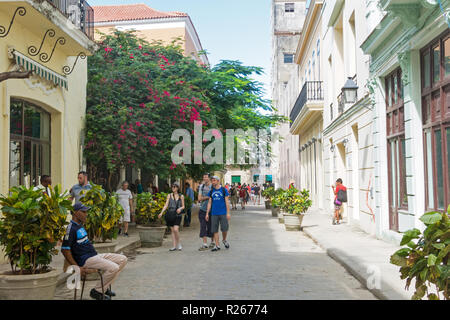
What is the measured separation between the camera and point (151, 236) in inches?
462

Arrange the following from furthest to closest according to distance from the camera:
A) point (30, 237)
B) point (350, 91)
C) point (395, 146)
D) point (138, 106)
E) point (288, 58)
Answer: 1. point (288, 58)
2. point (138, 106)
3. point (350, 91)
4. point (395, 146)
5. point (30, 237)

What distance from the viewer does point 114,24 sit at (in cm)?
2977

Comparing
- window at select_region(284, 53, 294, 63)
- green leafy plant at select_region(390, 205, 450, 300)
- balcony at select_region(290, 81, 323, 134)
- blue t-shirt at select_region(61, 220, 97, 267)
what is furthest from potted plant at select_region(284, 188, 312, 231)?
window at select_region(284, 53, 294, 63)

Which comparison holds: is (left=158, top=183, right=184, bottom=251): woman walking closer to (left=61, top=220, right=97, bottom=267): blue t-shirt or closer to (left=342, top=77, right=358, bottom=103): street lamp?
(left=61, top=220, right=97, bottom=267): blue t-shirt

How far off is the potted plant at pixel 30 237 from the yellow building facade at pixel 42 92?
12.8 feet

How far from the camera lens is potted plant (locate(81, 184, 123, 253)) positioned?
8.13 metres

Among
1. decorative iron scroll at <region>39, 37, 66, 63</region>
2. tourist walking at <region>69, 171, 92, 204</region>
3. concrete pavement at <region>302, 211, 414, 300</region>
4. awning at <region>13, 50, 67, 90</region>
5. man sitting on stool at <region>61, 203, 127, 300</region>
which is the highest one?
decorative iron scroll at <region>39, 37, 66, 63</region>

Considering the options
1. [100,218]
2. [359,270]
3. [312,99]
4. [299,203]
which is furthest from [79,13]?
[312,99]

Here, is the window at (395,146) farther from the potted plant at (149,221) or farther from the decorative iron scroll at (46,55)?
the decorative iron scroll at (46,55)

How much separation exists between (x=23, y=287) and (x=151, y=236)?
6.51m

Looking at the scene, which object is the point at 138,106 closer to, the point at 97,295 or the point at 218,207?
the point at 218,207

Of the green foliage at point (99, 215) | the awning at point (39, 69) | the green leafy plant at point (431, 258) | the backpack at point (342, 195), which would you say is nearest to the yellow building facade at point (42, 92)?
the awning at point (39, 69)

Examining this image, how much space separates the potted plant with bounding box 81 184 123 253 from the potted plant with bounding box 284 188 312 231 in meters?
7.84

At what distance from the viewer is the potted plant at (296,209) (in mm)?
15180
